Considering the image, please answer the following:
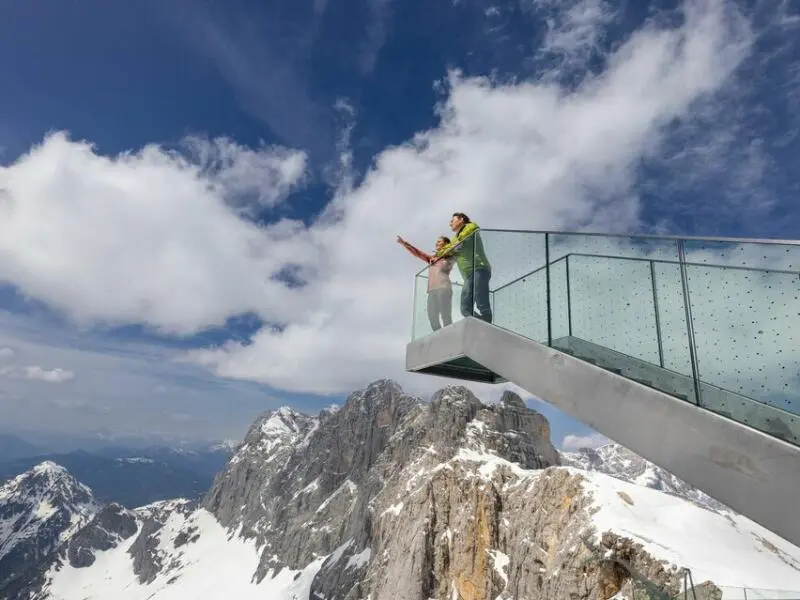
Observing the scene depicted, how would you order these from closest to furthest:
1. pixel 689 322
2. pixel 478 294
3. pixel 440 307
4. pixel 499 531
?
pixel 689 322, pixel 478 294, pixel 440 307, pixel 499 531

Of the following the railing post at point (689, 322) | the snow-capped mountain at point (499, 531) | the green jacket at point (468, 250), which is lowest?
the snow-capped mountain at point (499, 531)

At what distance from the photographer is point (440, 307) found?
32.6 feet

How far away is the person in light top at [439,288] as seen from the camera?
32.1 feet

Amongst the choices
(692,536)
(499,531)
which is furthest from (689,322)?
(499,531)

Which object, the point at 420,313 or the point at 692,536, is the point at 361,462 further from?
the point at 420,313

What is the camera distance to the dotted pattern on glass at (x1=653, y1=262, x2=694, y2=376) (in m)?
5.41

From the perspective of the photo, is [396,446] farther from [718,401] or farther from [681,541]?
[718,401]

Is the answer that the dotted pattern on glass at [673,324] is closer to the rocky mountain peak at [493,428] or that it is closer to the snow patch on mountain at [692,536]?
the snow patch on mountain at [692,536]

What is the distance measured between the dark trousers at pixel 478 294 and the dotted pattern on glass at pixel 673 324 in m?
3.35

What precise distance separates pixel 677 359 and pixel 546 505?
5187 cm

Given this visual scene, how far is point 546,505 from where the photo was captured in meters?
51.2

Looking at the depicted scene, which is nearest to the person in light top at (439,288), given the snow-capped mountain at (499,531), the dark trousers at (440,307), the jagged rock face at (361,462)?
the dark trousers at (440,307)

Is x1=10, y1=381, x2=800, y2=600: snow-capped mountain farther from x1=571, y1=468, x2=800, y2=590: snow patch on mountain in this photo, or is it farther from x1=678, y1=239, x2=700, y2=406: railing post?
x1=678, y1=239, x2=700, y2=406: railing post

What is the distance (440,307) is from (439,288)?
0.41 meters
